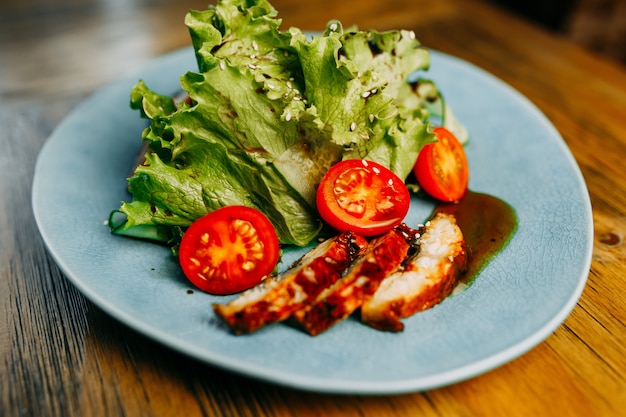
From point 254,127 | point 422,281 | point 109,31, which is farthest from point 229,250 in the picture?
point 109,31

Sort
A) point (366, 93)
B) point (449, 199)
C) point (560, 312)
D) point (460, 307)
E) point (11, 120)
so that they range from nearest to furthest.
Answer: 1. point (560, 312)
2. point (460, 307)
3. point (366, 93)
4. point (449, 199)
5. point (11, 120)

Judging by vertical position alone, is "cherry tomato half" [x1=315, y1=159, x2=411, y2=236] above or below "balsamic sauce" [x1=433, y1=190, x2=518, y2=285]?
above

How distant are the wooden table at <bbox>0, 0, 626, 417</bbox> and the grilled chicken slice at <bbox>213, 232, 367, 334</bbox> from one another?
0.21 metres

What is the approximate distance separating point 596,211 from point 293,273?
5.52ft

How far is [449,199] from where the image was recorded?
9.16 feet

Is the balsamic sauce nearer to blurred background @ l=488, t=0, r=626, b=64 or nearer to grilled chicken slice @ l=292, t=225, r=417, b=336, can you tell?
grilled chicken slice @ l=292, t=225, r=417, b=336

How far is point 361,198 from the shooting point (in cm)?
248

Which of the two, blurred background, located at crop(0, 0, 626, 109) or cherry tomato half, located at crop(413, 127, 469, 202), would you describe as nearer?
cherry tomato half, located at crop(413, 127, 469, 202)

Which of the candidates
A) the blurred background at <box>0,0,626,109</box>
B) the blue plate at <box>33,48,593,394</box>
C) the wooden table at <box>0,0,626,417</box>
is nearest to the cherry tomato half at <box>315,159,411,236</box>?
the blue plate at <box>33,48,593,394</box>

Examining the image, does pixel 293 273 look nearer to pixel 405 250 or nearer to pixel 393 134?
pixel 405 250

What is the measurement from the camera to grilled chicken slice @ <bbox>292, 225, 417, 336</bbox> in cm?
198

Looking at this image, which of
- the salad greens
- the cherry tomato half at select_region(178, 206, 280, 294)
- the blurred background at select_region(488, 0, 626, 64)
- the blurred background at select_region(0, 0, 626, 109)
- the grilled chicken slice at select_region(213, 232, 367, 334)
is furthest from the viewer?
the blurred background at select_region(488, 0, 626, 64)

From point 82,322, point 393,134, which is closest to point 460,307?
point 393,134

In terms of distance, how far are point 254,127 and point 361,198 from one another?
0.54 metres
